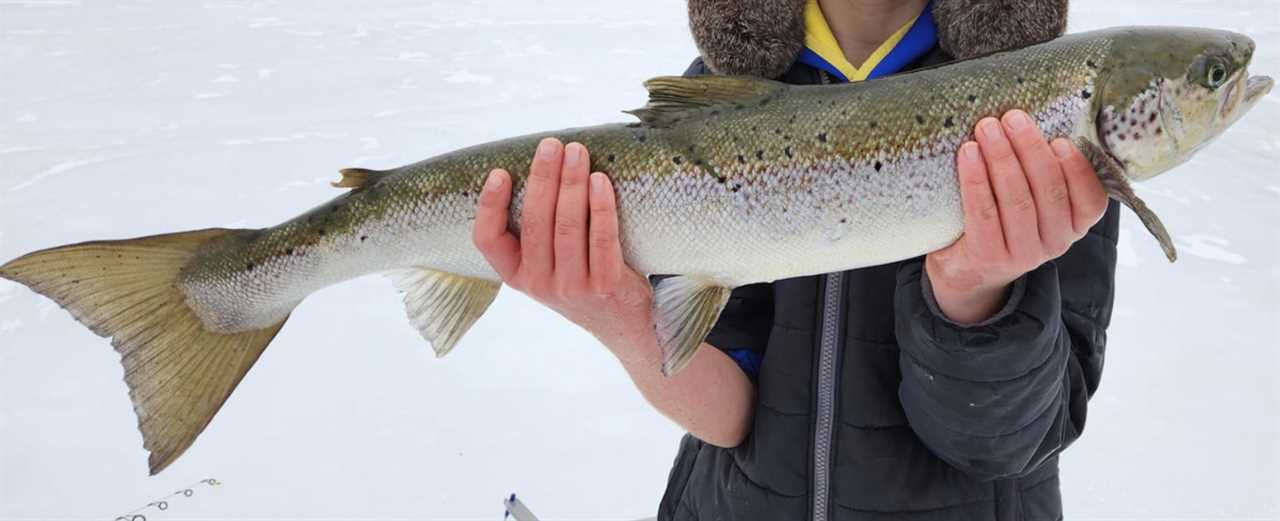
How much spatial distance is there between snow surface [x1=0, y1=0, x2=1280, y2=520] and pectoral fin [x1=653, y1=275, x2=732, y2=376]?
A: 1655 millimetres

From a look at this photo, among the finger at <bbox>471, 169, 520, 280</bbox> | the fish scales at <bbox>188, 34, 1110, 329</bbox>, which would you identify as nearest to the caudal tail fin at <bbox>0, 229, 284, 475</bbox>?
the fish scales at <bbox>188, 34, 1110, 329</bbox>

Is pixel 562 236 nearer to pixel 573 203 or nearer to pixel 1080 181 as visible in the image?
pixel 573 203

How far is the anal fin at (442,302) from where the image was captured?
187 cm

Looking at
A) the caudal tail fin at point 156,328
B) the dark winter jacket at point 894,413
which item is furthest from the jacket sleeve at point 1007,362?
the caudal tail fin at point 156,328

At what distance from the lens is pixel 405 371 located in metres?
3.90

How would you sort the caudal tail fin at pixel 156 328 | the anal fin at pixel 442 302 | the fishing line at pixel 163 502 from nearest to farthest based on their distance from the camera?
the caudal tail fin at pixel 156 328
the anal fin at pixel 442 302
the fishing line at pixel 163 502

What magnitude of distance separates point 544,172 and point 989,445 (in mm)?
898

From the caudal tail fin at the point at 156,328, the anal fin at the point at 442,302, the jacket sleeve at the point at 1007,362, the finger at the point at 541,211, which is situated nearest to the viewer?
the jacket sleeve at the point at 1007,362

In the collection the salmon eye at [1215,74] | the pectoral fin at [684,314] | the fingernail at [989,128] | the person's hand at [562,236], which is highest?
the salmon eye at [1215,74]

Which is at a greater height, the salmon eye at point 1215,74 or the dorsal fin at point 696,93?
Answer: the dorsal fin at point 696,93

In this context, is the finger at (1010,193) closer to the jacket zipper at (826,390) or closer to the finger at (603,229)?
the jacket zipper at (826,390)

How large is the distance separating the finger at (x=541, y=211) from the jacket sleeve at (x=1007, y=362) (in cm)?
64

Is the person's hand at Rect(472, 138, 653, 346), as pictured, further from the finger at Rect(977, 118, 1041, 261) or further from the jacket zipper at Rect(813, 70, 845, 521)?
the finger at Rect(977, 118, 1041, 261)

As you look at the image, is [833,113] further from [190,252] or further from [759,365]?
[190,252]
